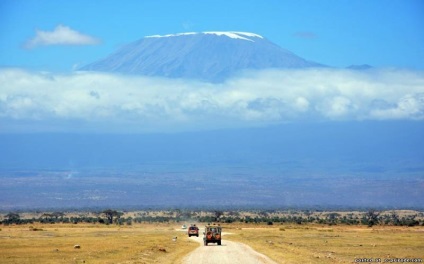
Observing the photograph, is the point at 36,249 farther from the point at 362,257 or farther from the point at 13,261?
the point at 362,257

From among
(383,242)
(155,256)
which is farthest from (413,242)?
(155,256)

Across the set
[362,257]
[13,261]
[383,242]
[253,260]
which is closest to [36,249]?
[13,261]

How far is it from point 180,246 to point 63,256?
14.9m

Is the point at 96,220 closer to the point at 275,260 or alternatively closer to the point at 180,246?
the point at 180,246

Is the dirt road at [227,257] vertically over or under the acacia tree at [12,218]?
under

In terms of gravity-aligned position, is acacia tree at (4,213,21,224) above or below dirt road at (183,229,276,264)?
above

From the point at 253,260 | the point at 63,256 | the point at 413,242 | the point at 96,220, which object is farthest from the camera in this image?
the point at 96,220

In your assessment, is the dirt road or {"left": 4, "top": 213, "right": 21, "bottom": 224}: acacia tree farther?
{"left": 4, "top": 213, "right": 21, "bottom": 224}: acacia tree

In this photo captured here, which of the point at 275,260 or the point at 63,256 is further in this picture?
the point at 63,256

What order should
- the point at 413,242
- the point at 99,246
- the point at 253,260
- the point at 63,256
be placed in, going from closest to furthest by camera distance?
the point at 253,260
the point at 63,256
the point at 99,246
the point at 413,242

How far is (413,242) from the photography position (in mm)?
70750

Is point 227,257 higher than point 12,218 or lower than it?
lower

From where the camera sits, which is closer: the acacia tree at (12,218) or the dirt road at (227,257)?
the dirt road at (227,257)

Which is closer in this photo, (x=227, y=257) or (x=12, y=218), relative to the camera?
(x=227, y=257)
